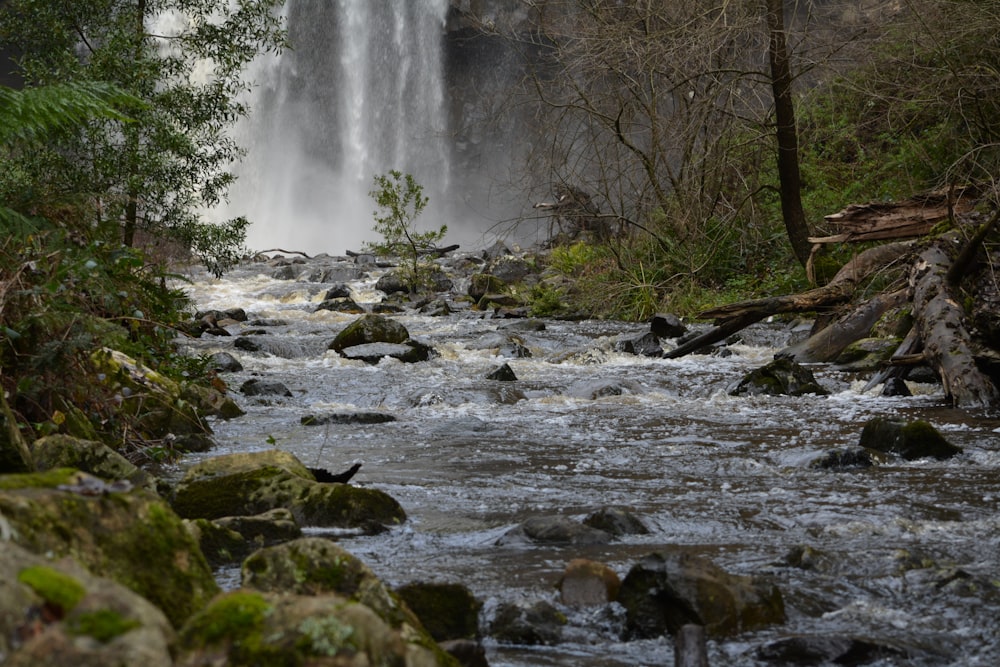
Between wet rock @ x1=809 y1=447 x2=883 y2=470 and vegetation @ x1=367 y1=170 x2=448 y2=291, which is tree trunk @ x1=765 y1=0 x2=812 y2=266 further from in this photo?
vegetation @ x1=367 y1=170 x2=448 y2=291

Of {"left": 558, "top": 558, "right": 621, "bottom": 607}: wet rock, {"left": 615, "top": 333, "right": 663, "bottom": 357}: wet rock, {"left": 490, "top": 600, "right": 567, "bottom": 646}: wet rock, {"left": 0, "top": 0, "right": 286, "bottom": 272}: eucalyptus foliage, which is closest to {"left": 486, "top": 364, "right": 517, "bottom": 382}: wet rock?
{"left": 615, "top": 333, "right": 663, "bottom": 357}: wet rock

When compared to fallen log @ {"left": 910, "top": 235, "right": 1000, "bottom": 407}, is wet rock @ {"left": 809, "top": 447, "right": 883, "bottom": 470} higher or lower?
lower

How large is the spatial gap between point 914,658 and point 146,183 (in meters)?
9.78

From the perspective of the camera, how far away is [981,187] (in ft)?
34.5

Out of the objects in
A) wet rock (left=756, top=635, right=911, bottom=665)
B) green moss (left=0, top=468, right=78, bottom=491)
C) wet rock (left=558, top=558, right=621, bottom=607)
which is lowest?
wet rock (left=756, top=635, right=911, bottom=665)

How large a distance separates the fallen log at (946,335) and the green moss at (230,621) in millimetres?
6920

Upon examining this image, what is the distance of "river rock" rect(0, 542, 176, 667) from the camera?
1616mm

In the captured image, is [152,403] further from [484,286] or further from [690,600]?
[484,286]

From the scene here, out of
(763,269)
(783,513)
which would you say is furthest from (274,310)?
(783,513)

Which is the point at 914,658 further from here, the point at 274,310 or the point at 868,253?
the point at 274,310

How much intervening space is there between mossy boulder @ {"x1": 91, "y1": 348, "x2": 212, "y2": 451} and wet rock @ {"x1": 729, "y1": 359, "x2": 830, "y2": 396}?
4.89m

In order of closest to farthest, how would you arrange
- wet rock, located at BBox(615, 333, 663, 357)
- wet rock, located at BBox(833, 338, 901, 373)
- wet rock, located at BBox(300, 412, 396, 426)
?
1. wet rock, located at BBox(300, 412, 396, 426)
2. wet rock, located at BBox(833, 338, 901, 373)
3. wet rock, located at BBox(615, 333, 663, 357)

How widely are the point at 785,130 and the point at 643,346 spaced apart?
3.24 metres

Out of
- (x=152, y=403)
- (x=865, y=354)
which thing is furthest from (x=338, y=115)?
(x=152, y=403)
